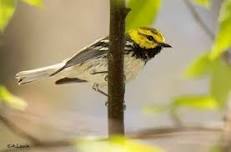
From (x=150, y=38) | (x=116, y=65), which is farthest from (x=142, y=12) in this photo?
(x=150, y=38)

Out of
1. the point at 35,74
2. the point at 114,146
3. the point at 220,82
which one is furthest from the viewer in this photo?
the point at 35,74

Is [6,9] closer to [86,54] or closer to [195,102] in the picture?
[195,102]

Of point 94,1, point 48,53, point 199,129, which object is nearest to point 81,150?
point 199,129

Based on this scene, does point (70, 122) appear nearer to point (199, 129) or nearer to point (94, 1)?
point (199, 129)

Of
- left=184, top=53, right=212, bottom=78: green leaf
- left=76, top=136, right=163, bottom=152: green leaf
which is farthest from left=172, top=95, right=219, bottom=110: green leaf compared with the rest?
left=76, top=136, right=163, bottom=152: green leaf

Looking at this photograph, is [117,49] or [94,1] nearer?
[117,49]

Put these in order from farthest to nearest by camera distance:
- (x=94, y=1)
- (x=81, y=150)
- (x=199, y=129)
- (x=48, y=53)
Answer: (x=94, y=1) → (x=48, y=53) → (x=199, y=129) → (x=81, y=150)
